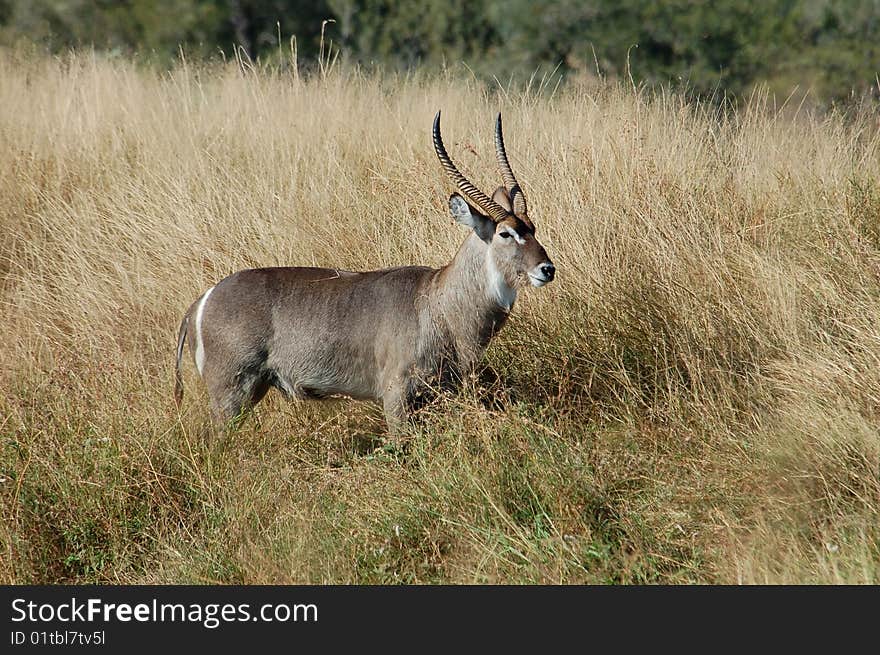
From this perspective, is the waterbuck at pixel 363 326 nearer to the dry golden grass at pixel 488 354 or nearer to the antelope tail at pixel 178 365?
the antelope tail at pixel 178 365

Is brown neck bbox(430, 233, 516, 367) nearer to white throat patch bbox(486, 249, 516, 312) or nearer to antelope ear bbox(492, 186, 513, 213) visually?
white throat patch bbox(486, 249, 516, 312)

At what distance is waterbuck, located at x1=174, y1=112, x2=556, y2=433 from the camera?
5.15 meters

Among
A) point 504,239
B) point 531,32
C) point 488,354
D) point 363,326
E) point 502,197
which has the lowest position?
point 488,354

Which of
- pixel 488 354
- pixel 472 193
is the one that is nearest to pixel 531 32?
pixel 488 354

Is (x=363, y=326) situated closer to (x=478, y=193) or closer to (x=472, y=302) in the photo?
(x=472, y=302)

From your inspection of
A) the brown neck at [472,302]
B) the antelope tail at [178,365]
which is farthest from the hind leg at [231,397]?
the brown neck at [472,302]

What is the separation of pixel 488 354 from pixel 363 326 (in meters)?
0.91

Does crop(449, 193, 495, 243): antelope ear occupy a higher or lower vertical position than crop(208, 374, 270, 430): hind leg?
higher

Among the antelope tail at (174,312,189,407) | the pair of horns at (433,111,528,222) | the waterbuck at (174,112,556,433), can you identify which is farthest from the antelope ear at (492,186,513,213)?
the antelope tail at (174,312,189,407)

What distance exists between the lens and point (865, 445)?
4301 millimetres

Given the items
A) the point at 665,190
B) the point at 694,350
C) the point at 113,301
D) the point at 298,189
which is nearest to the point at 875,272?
the point at 694,350

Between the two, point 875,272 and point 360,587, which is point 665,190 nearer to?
point 875,272

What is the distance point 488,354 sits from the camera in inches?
232

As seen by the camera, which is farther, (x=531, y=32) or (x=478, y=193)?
(x=531, y=32)
